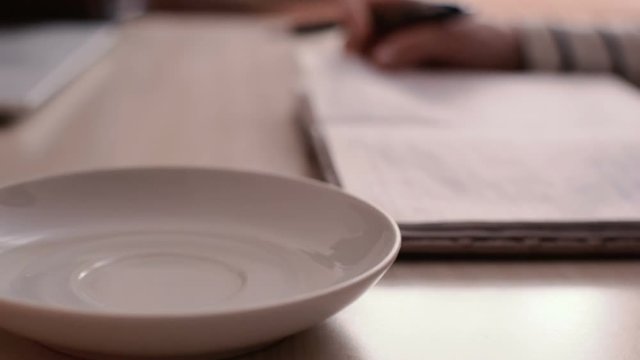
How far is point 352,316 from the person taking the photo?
1.61 feet

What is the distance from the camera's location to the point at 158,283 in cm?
48

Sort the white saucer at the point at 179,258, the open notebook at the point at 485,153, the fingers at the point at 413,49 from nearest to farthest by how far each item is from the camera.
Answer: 1. the white saucer at the point at 179,258
2. the open notebook at the point at 485,153
3. the fingers at the point at 413,49

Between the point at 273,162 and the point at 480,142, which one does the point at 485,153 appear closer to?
the point at 480,142

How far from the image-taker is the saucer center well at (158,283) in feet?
1.49

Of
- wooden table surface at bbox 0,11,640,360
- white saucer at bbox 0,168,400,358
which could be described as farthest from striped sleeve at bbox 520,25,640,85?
white saucer at bbox 0,168,400,358

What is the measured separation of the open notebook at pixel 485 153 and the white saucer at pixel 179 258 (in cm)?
8

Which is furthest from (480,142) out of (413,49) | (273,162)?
(413,49)

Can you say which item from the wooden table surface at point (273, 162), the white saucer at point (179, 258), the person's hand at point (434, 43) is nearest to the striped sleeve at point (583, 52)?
the person's hand at point (434, 43)

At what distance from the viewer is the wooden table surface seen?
1.53 ft

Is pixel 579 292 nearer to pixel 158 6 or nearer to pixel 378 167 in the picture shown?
pixel 378 167

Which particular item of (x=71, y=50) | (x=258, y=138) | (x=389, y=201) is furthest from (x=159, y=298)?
(x=71, y=50)

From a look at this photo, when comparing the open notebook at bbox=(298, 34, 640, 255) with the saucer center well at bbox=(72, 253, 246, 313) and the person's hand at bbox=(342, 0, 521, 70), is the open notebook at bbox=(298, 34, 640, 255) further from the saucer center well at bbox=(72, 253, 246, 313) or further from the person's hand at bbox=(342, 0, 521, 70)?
the saucer center well at bbox=(72, 253, 246, 313)

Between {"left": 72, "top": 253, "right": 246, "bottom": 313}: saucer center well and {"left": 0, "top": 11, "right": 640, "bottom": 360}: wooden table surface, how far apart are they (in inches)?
1.5

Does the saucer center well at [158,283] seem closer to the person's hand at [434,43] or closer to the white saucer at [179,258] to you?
the white saucer at [179,258]
